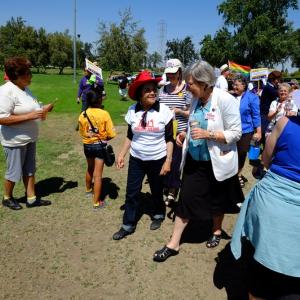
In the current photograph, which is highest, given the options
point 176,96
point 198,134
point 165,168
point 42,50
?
→ point 176,96

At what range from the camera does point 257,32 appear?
171 ft

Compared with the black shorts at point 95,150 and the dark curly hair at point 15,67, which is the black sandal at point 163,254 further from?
the dark curly hair at point 15,67

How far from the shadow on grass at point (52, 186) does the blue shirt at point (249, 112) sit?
115 inches

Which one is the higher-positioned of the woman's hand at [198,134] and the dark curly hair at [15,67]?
the dark curly hair at [15,67]

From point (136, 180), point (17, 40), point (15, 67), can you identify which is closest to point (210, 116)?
point (136, 180)

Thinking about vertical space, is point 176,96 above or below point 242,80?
below

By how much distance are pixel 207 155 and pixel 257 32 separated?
176 ft

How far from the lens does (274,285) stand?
8.46 feet

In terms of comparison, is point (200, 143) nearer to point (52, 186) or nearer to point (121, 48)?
point (52, 186)

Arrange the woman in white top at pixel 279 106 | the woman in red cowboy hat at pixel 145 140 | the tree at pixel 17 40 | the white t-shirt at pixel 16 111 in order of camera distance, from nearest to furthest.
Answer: the woman in red cowboy hat at pixel 145 140
the white t-shirt at pixel 16 111
the woman in white top at pixel 279 106
the tree at pixel 17 40

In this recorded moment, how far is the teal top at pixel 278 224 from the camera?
2355 millimetres

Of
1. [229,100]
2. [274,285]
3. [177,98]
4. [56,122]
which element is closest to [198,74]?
[229,100]

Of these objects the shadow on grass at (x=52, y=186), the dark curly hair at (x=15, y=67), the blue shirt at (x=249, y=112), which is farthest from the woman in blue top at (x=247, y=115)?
the dark curly hair at (x=15, y=67)

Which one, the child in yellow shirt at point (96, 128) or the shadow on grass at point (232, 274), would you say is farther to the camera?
the child in yellow shirt at point (96, 128)
